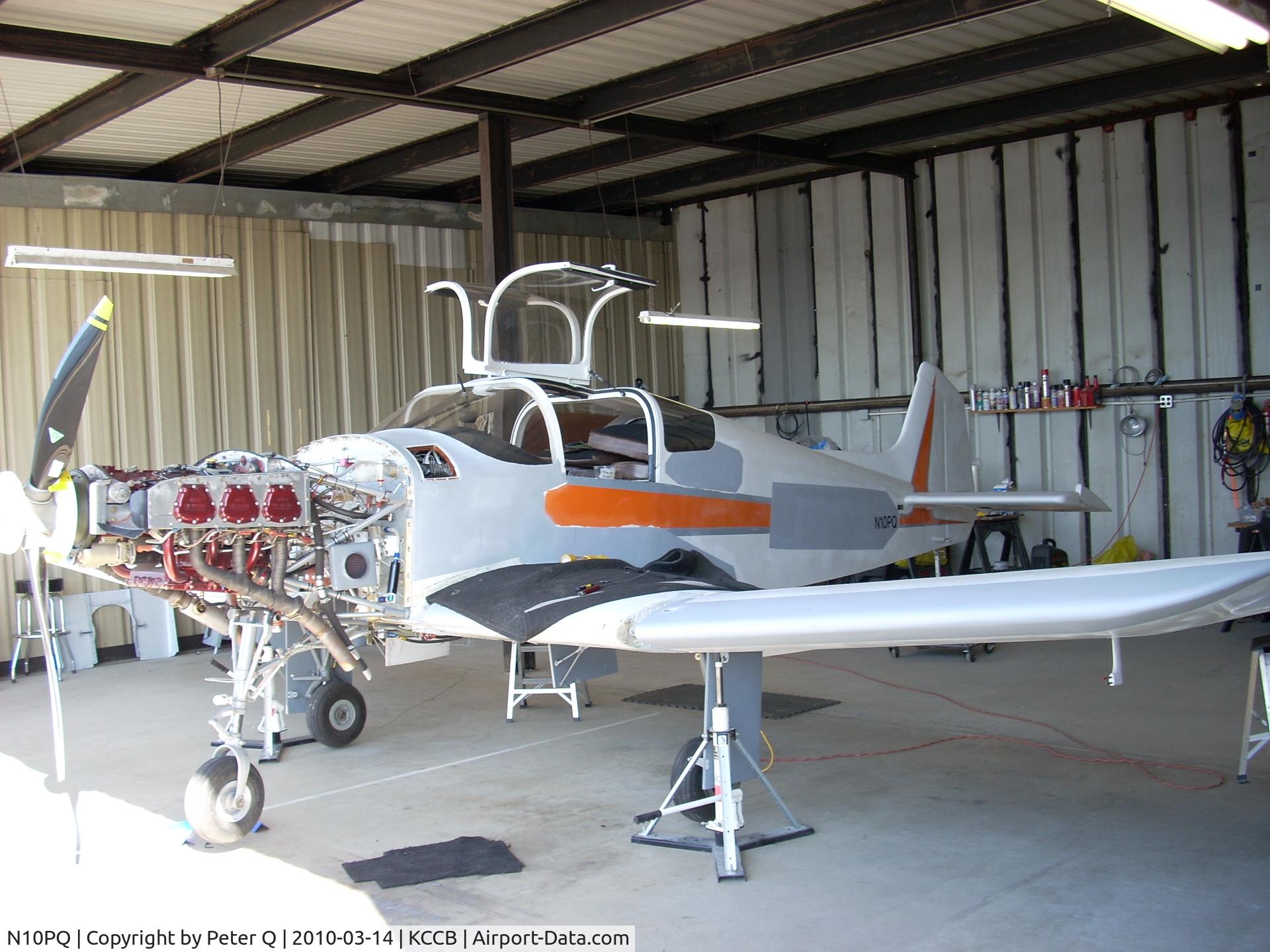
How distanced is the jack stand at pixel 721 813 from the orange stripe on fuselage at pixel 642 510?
1.25 metres

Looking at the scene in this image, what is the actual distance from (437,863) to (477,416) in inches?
87.6

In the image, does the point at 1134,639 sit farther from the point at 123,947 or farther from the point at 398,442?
the point at 123,947

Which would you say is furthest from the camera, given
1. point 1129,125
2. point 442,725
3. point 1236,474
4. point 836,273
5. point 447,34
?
point 836,273

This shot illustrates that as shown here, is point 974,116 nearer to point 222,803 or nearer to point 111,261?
point 111,261

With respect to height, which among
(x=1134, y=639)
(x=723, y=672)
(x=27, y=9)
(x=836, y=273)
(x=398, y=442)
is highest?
(x=27, y=9)

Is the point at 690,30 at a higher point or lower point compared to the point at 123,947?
higher

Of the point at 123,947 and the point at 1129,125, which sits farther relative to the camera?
the point at 1129,125

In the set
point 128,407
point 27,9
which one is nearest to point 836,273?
point 128,407

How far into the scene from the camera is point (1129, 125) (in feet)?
36.3

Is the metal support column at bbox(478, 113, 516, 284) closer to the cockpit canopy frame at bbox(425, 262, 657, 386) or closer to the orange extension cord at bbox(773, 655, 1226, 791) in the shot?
the cockpit canopy frame at bbox(425, 262, 657, 386)

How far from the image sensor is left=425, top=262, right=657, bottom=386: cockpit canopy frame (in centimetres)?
591

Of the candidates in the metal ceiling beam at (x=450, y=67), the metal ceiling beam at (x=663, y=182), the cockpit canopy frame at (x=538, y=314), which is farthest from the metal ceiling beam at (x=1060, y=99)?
the cockpit canopy frame at (x=538, y=314)

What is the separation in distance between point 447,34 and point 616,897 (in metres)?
6.41

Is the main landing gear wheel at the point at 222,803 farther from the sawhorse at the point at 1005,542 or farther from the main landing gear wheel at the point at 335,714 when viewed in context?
the sawhorse at the point at 1005,542
